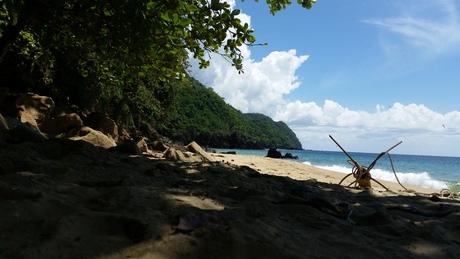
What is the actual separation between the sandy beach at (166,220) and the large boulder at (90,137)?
2643mm

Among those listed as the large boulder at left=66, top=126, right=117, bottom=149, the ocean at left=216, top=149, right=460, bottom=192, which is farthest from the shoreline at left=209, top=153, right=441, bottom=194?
the ocean at left=216, top=149, right=460, bottom=192

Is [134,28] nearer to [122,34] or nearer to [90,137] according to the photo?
[122,34]

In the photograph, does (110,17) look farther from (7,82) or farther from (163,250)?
(7,82)

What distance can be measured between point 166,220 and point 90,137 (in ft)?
16.6

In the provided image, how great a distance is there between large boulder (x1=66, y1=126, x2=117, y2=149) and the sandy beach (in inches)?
104

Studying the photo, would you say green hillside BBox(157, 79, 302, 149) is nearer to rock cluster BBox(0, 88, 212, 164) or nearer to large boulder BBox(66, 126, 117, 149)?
rock cluster BBox(0, 88, 212, 164)

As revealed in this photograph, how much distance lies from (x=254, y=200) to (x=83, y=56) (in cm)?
412

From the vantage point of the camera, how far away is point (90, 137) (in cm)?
655

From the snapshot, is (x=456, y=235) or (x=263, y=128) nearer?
(x=456, y=235)

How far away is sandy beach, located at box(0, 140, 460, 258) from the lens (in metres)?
1.68

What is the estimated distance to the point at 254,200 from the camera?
10.4 ft

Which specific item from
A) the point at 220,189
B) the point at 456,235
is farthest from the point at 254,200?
the point at 456,235

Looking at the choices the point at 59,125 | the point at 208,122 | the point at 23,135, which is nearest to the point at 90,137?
the point at 59,125

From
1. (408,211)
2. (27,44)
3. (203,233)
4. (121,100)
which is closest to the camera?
A: (203,233)
